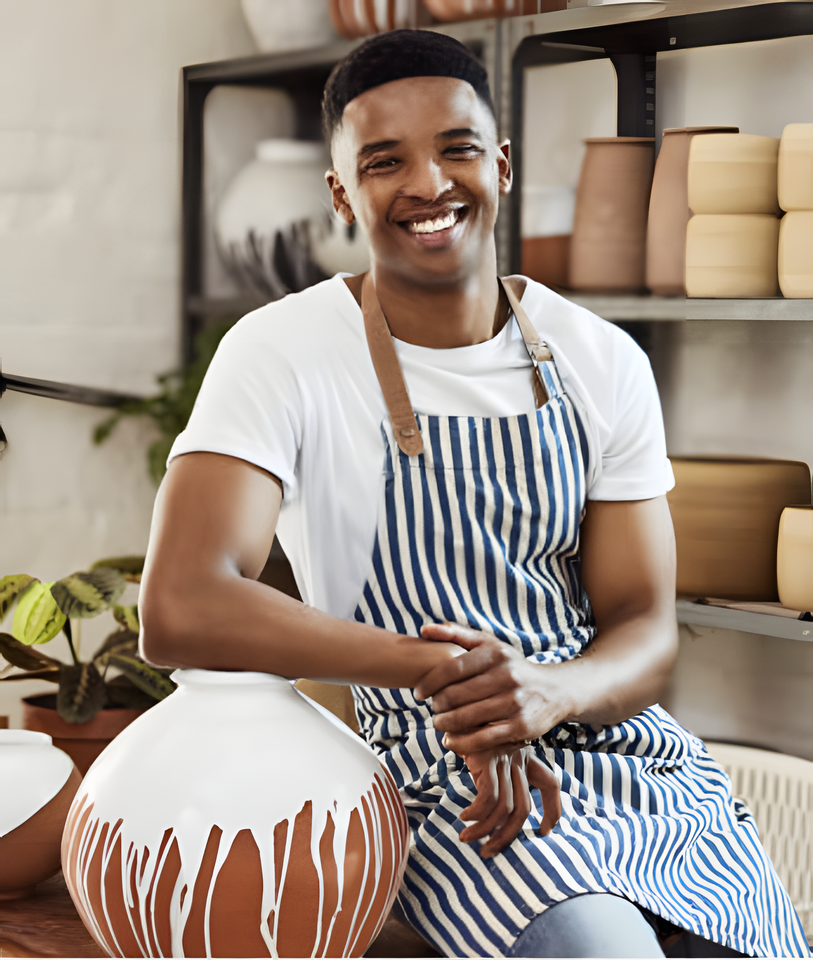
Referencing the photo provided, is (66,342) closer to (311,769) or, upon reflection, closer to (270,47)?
(270,47)

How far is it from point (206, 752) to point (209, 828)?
0.13ft

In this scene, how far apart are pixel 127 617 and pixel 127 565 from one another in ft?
0.26

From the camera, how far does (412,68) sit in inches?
28.9

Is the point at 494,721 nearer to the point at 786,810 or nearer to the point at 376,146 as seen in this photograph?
the point at 376,146

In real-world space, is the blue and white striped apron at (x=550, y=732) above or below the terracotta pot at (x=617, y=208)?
below

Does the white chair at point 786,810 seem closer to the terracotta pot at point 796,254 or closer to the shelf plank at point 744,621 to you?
the shelf plank at point 744,621

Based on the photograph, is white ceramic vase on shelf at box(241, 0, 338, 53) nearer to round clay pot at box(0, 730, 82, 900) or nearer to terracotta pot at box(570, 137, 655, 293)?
terracotta pot at box(570, 137, 655, 293)

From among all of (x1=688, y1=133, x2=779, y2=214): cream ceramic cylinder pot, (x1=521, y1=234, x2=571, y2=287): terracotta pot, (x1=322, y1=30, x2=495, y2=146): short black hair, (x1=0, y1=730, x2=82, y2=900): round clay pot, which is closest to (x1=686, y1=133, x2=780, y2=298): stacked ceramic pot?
(x1=688, y1=133, x2=779, y2=214): cream ceramic cylinder pot

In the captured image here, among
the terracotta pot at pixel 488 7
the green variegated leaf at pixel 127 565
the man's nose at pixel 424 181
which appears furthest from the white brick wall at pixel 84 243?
the man's nose at pixel 424 181

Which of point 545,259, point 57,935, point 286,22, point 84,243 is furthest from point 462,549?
point 286,22

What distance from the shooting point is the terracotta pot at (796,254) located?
3.55 feet

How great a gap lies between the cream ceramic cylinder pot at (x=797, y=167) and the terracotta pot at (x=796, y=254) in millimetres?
12

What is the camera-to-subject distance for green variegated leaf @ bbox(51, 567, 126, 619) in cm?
97

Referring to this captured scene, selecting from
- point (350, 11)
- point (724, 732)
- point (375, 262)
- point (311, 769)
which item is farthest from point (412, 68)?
point (724, 732)
